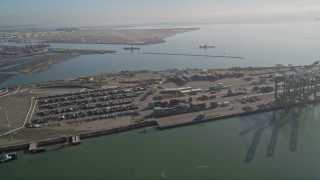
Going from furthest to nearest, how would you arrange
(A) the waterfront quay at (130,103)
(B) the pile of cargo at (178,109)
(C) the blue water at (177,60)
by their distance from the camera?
(C) the blue water at (177,60)
(B) the pile of cargo at (178,109)
(A) the waterfront quay at (130,103)

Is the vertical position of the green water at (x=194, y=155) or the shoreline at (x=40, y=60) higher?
the shoreline at (x=40, y=60)

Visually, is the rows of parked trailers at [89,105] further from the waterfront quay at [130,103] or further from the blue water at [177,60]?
the blue water at [177,60]

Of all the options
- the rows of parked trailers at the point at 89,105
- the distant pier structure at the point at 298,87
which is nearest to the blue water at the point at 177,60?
the rows of parked trailers at the point at 89,105

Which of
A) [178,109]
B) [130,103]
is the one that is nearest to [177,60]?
[130,103]

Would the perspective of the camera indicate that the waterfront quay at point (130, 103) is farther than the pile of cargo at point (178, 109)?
No

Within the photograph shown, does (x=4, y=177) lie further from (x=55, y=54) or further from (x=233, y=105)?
(x=55, y=54)

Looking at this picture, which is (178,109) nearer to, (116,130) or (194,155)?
(116,130)

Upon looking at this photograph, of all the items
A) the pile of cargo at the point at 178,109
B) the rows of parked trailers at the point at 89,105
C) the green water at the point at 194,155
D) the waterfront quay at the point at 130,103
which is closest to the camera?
the green water at the point at 194,155
